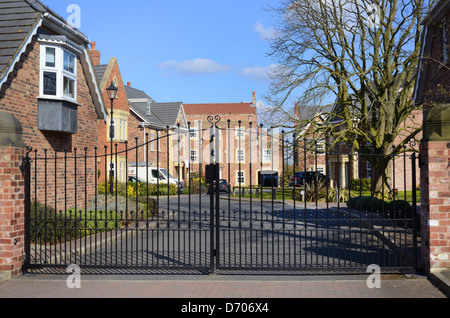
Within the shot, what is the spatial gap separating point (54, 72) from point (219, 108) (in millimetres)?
48979

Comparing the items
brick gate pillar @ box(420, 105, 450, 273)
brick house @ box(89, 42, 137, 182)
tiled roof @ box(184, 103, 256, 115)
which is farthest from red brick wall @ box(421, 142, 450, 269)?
tiled roof @ box(184, 103, 256, 115)

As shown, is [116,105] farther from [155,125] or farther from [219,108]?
[219,108]

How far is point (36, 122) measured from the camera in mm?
14750

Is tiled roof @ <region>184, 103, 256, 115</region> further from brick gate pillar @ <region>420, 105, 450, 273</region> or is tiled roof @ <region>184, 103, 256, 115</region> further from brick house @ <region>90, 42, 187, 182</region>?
brick gate pillar @ <region>420, 105, 450, 273</region>

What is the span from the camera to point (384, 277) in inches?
322

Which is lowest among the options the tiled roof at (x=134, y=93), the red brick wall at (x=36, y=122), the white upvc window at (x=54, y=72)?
the red brick wall at (x=36, y=122)

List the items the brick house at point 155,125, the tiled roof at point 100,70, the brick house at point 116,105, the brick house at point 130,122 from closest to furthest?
the brick house at point 130,122, the brick house at point 116,105, the tiled roof at point 100,70, the brick house at point 155,125

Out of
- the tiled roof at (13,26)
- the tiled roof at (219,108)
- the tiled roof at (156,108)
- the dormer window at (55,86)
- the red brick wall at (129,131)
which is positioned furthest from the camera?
the tiled roof at (219,108)

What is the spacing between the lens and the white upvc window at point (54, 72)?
49.0 feet

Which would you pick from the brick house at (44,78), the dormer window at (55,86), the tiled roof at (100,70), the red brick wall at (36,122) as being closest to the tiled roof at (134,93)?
the tiled roof at (100,70)

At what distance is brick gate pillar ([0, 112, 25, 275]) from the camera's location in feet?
27.3

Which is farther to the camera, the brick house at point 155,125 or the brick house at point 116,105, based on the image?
the brick house at point 155,125

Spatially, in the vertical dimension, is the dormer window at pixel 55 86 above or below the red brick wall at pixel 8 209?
above

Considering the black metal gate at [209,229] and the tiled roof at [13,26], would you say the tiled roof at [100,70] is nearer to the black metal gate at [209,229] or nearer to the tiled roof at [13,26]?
the black metal gate at [209,229]
